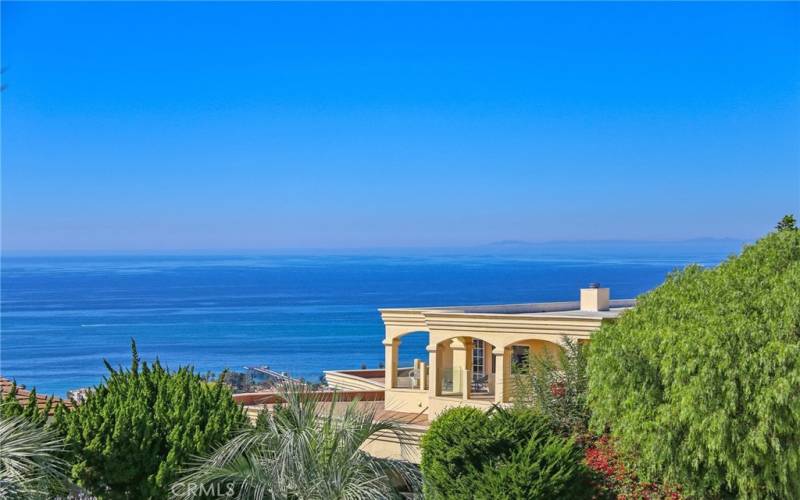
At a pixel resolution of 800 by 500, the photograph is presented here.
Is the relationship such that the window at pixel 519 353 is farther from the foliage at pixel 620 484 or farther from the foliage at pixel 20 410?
the foliage at pixel 20 410

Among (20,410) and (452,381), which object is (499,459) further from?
(452,381)

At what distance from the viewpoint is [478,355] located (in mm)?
29672

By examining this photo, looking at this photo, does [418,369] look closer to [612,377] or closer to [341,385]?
[341,385]

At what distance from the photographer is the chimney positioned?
30172 millimetres

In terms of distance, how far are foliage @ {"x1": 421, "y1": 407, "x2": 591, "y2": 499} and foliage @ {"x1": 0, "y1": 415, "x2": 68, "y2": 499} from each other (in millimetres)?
5852

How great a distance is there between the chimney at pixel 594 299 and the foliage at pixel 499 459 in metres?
11.7

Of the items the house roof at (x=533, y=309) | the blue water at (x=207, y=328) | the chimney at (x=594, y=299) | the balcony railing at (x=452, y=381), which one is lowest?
the blue water at (x=207, y=328)

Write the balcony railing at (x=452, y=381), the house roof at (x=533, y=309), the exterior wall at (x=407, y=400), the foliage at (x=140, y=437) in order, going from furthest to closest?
the house roof at (x=533, y=309) < the exterior wall at (x=407, y=400) < the balcony railing at (x=452, y=381) < the foliage at (x=140, y=437)

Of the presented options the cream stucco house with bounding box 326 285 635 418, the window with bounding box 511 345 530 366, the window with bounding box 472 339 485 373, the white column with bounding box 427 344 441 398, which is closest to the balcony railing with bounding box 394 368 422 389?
the cream stucco house with bounding box 326 285 635 418

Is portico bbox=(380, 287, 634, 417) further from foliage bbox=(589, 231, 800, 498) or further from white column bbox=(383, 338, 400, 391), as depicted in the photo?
foliage bbox=(589, 231, 800, 498)

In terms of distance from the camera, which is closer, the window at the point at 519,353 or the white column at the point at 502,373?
the white column at the point at 502,373

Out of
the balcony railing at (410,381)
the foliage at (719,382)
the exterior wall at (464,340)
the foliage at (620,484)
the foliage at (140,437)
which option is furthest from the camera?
the balcony railing at (410,381)

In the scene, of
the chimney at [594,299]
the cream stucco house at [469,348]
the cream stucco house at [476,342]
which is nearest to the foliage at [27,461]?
the cream stucco house at [469,348]

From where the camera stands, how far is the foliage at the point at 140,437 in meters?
17.4
